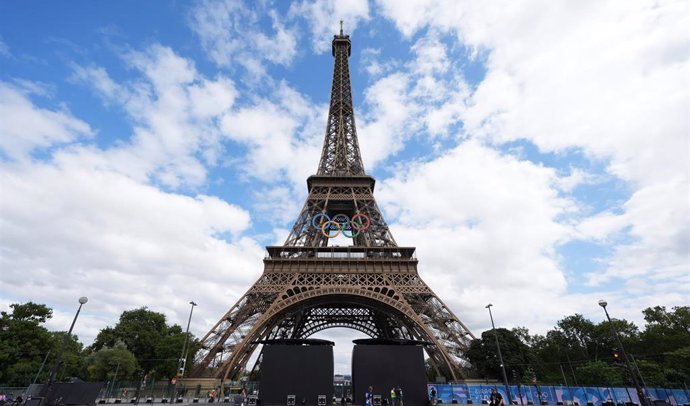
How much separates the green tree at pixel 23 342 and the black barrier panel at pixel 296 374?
2720 cm

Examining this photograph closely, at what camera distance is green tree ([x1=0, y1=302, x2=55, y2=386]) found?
106ft

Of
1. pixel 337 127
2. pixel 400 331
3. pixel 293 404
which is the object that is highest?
pixel 337 127

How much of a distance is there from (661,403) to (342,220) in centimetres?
3523

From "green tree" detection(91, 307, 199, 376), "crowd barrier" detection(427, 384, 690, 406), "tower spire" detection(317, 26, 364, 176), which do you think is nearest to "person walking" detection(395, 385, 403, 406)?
"crowd barrier" detection(427, 384, 690, 406)

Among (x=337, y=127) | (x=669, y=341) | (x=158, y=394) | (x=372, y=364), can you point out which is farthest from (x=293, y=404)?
(x=669, y=341)

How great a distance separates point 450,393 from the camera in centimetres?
2700

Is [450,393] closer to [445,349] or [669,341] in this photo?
[445,349]

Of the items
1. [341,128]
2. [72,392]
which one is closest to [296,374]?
[72,392]

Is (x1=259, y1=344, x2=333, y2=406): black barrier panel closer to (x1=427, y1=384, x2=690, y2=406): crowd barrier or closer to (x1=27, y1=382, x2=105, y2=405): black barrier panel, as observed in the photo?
(x1=427, y1=384, x2=690, y2=406): crowd barrier

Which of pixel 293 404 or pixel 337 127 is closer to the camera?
pixel 293 404

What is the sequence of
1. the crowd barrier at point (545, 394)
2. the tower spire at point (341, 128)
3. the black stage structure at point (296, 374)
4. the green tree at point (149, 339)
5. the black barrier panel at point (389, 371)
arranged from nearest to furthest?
1. the black stage structure at point (296, 374)
2. the black barrier panel at point (389, 371)
3. the crowd barrier at point (545, 394)
4. the green tree at point (149, 339)
5. the tower spire at point (341, 128)

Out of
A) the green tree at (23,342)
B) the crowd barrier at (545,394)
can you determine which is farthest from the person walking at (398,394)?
the green tree at (23,342)

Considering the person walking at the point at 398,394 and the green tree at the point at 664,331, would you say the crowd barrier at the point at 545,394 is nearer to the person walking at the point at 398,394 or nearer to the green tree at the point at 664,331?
the person walking at the point at 398,394

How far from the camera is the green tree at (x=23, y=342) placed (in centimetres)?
3222
